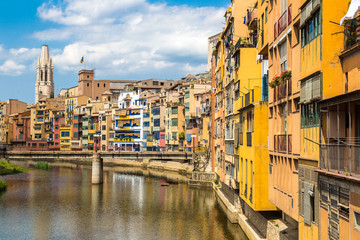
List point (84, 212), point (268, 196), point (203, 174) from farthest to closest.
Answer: point (203, 174)
point (84, 212)
point (268, 196)

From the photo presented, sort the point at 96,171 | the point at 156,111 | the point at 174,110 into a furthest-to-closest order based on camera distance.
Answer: the point at 156,111
the point at 174,110
the point at 96,171

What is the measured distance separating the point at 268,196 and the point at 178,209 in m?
23.5

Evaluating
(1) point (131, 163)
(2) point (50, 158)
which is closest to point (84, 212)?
(1) point (131, 163)

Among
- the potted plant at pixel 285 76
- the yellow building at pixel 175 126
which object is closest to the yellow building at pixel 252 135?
the potted plant at pixel 285 76

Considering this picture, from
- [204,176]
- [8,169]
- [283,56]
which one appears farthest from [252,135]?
[8,169]

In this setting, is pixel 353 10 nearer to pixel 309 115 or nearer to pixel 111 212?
pixel 309 115

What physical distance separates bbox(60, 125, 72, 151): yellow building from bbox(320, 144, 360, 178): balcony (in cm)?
14400

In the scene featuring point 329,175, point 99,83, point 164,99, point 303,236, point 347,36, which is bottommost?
point 303,236

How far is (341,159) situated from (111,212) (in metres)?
36.0

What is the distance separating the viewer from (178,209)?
158 ft

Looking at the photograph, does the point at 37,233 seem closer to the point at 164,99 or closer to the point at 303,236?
the point at 303,236

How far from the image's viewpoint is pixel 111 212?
46.8 m

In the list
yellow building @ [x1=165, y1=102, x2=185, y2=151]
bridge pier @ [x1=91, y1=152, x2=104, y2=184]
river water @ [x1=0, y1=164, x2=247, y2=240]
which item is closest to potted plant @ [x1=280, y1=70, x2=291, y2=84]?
river water @ [x1=0, y1=164, x2=247, y2=240]

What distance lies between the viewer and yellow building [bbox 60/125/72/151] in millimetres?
153375
